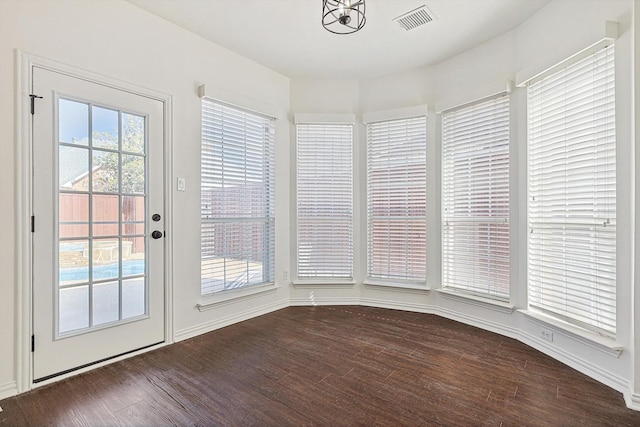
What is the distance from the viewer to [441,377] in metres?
2.26

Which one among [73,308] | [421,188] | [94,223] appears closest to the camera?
[73,308]

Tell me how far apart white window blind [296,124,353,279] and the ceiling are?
805 mm

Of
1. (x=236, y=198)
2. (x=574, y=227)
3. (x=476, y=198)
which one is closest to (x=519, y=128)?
(x=476, y=198)

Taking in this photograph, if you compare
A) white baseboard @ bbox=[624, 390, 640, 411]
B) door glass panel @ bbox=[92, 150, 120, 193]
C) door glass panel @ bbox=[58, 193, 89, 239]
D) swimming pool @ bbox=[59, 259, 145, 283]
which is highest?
door glass panel @ bbox=[92, 150, 120, 193]

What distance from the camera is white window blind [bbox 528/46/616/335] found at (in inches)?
87.6

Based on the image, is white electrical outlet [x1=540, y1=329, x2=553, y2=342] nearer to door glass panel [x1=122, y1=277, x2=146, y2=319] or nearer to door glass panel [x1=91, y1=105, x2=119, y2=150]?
door glass panel [x1=122, y1=277, x2=146, y2=319]

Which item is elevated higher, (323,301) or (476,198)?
(476,198)

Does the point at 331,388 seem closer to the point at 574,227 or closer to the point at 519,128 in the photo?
the point at 574,227

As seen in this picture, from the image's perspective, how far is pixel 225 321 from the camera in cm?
333

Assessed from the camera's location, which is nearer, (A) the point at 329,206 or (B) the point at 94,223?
(B) the point at 94,223

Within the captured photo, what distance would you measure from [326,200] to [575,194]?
2.42m

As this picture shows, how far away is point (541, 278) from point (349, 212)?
2044 mm

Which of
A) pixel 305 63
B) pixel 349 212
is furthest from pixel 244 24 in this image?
pixel 349 212

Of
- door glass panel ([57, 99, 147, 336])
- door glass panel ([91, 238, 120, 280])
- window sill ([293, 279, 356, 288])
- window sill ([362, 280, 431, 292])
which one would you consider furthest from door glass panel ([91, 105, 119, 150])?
window sill ([362, 280, 431, 292])
